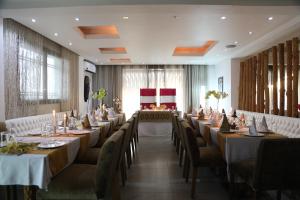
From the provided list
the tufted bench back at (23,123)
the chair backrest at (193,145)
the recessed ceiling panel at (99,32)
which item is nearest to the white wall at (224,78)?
the recessed ceiling panel at (99,32)

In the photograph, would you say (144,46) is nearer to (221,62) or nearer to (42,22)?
(42,22)

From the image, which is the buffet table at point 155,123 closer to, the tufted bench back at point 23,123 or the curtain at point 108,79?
the tufted bench back at point 23,123

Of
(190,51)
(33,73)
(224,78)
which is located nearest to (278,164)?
(33,73)

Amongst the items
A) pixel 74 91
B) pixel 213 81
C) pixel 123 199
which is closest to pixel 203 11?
pixel 123 199

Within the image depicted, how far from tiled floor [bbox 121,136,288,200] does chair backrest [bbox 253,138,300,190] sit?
0.72 m

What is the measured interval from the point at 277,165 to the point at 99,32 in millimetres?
4975

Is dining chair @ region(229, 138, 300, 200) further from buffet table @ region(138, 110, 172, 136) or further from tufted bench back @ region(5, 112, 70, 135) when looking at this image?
buffet table @ region(138, 110, 172, 136)

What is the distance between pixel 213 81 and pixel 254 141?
25.6 feet

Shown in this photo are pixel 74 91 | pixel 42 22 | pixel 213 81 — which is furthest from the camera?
pixel 213 81

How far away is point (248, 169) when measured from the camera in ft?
8.22

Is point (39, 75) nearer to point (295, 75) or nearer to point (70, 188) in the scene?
point (70, 188)

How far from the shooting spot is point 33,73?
5.12 meters

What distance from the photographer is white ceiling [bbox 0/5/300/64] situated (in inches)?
148

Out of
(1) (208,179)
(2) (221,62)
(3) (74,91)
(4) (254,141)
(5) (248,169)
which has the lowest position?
(1) (208,179)
